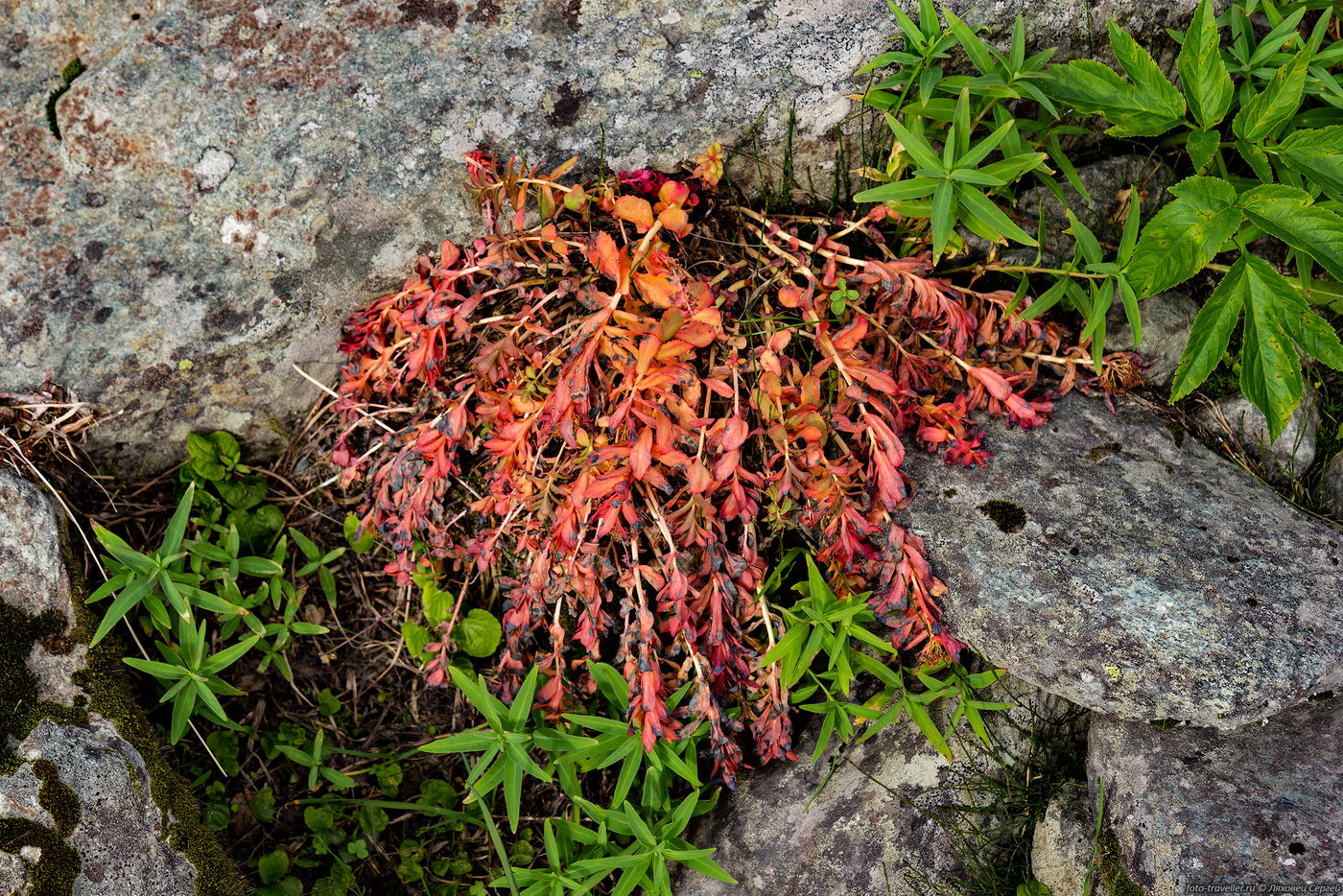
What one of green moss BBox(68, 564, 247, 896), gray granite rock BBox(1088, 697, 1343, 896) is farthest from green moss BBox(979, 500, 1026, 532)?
green moss BBox(68, 564, 247, 896)

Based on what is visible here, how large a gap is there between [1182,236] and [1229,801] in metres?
1.92

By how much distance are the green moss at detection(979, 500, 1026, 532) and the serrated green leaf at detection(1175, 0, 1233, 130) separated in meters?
1.35

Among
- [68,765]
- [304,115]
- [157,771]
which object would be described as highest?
[304,115]

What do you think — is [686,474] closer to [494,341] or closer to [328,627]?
[494,341]

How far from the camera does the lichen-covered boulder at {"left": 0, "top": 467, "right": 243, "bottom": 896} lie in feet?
9.61

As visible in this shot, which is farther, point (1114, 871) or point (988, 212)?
point (1114, 871)

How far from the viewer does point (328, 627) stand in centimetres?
383

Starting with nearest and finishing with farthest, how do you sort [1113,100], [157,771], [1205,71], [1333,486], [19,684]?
1. [1205,71]
2. [1113,100]
3. [19,684]
4. [157,771]
5. [1333,486]

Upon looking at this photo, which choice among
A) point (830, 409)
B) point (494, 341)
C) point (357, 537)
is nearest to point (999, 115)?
point (830, 409)

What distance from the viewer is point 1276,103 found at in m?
2.84

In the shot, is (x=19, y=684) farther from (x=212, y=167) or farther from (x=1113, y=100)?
(x=1113, y=100)

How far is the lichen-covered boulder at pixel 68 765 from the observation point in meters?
2.93

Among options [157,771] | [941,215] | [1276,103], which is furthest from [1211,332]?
[157,771]

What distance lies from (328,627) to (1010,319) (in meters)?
3.10
